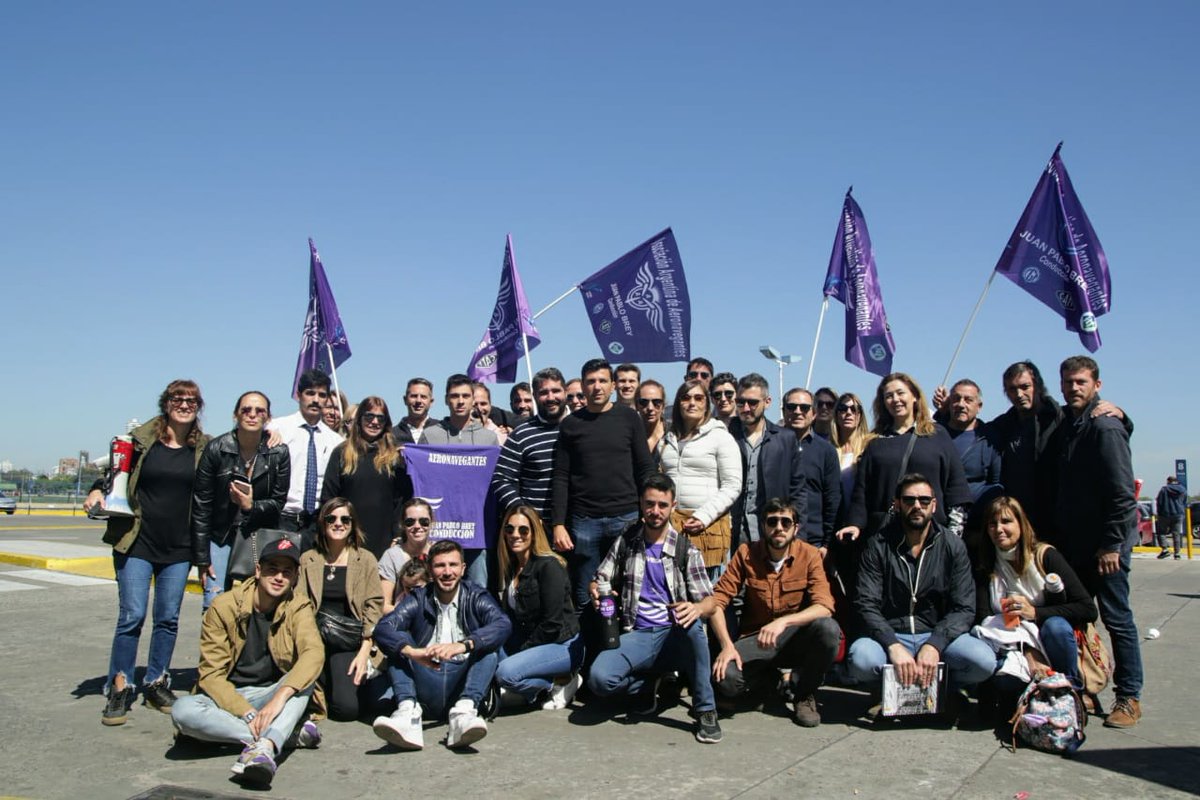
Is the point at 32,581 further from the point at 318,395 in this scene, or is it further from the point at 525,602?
the point at 525,602

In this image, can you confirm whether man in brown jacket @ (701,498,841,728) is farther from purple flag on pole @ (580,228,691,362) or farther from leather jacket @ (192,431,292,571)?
purple flag on pole @ (580,228,691,362)

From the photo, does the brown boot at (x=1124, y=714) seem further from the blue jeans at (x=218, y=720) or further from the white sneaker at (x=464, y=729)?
the blue jeans at (x=218, y=720)

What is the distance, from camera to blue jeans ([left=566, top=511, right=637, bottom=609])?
625 centimetres

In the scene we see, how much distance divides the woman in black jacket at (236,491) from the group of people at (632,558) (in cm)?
2

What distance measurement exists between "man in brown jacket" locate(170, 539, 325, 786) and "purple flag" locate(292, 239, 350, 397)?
5027mm

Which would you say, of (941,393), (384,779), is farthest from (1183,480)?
(384,779)

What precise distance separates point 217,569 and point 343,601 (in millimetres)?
1048

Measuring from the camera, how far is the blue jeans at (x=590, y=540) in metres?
6.25

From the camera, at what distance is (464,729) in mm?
4965

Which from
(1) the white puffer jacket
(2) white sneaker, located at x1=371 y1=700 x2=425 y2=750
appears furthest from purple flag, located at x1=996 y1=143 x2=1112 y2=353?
(2) white sneaker, located at x1=371 y1=700 x2=425 y2=750

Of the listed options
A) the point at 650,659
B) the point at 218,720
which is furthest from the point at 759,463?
the point at 218,720

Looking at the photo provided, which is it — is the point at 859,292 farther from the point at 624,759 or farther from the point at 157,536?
the point at 157,536

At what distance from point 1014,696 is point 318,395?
17.4 ft

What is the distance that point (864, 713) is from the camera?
229 inches
